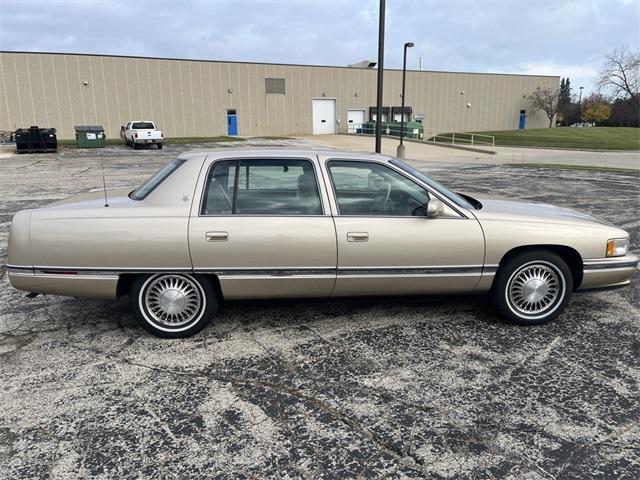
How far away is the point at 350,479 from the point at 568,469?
44.6 inches

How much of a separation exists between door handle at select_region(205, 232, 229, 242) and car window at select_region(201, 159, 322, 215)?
7.1 inches

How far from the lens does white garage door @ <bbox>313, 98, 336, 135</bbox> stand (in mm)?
49250

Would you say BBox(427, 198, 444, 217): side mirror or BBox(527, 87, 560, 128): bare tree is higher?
BBox(527, 87, 560, 128): bare tree

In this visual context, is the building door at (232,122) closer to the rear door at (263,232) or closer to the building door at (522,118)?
the building door at (522,118)

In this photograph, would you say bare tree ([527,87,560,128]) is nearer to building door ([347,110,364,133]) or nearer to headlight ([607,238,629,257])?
building door ([347,110,364,133])

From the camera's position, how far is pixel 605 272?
4.21m

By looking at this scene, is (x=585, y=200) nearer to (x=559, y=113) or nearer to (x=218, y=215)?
(x=218, y=215)

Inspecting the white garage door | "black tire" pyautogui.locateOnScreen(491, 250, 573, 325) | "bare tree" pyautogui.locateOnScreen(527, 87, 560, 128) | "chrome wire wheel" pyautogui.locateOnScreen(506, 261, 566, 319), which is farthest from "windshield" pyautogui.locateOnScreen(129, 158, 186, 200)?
"bare tree" pyautogui.locateOnScreen(527, 87, 560, 128)

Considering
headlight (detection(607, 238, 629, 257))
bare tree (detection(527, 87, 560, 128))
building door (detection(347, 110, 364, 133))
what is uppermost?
bare tree (detection(527, 87, 560, 128))

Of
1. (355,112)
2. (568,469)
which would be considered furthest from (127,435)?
(355,112)

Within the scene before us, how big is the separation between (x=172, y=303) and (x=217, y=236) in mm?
676

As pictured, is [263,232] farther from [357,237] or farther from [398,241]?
[398,241]

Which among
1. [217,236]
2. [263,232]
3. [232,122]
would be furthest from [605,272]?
[232,122]

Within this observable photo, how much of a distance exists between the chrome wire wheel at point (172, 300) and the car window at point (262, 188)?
61 cm
